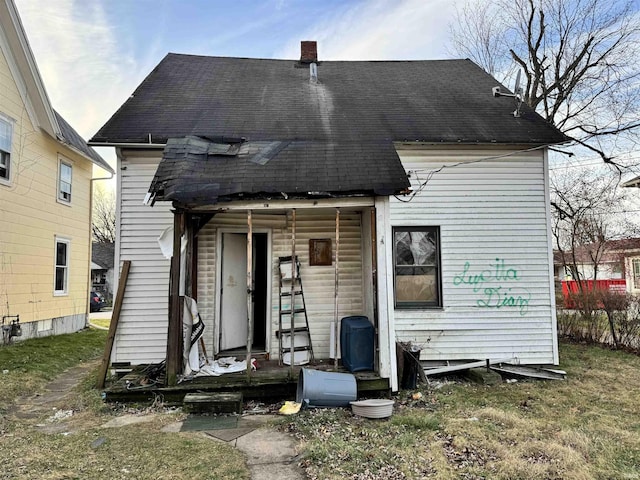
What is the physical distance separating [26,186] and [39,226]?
3.99 ft

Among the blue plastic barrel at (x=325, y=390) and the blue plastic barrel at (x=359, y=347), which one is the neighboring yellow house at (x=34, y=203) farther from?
the blue plastic barrel at (x=359, y=347)

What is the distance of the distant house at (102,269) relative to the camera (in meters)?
34.5

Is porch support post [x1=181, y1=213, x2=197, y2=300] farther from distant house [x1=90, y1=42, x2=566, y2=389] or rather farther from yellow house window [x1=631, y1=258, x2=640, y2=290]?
yellow house window [x1=631, y1=258, x2=640, y2=290]

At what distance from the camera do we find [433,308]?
7824 millimetres

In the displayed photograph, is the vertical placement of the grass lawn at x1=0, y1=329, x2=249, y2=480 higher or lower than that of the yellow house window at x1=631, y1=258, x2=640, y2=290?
lower

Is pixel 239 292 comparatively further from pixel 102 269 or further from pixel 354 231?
pixel 102 269

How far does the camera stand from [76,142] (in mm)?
13867

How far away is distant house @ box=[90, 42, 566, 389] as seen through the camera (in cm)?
713

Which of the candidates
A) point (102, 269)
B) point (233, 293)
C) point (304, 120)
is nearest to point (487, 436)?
point (233, 293)

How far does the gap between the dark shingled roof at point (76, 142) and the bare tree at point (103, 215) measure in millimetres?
35132

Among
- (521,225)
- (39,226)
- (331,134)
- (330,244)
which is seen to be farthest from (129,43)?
(521,225)

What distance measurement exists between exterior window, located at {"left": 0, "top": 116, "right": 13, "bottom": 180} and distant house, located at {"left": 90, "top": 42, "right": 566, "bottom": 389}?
407cm

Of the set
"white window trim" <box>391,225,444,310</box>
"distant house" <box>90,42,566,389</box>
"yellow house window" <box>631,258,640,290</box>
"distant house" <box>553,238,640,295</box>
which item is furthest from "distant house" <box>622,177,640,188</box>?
"yellow house window" <box>631,258,640,290</box>

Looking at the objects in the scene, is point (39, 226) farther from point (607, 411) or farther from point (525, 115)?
point (607, 411)
